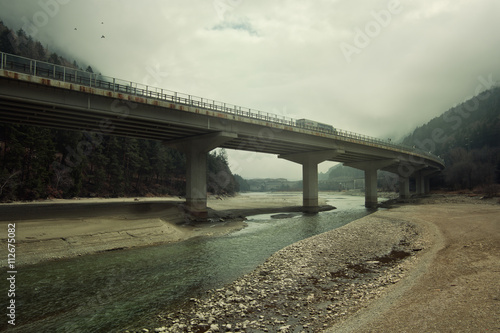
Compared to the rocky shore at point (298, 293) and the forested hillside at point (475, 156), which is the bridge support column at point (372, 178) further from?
the rocky shore at point (298, 293)

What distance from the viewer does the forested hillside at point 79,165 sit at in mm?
52156

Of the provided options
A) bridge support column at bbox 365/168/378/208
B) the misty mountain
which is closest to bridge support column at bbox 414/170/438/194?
the misty mountain

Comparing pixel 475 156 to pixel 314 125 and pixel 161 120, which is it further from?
pixel 161 120

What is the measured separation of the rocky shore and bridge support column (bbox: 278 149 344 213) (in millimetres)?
38612

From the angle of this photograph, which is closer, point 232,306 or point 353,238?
point 232,306

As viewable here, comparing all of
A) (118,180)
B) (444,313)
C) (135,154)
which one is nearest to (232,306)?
(444,313)

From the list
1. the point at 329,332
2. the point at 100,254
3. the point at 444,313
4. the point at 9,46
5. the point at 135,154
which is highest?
the point at 9,46

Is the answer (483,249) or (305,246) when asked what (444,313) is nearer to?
(483,249)

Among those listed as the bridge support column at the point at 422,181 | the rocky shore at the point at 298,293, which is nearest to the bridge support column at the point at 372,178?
the bridge support column at the point at 422,181

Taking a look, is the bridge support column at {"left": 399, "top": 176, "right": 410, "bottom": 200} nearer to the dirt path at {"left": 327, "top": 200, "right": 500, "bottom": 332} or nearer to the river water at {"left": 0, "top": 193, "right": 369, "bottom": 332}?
the river water at {"left": 0, "top": 193, "right": 369, "bottom": 332}

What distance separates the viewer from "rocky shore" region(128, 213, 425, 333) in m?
8.77

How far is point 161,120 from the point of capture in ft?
111

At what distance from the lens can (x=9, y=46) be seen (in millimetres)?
87312

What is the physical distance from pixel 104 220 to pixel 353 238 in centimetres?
2354
